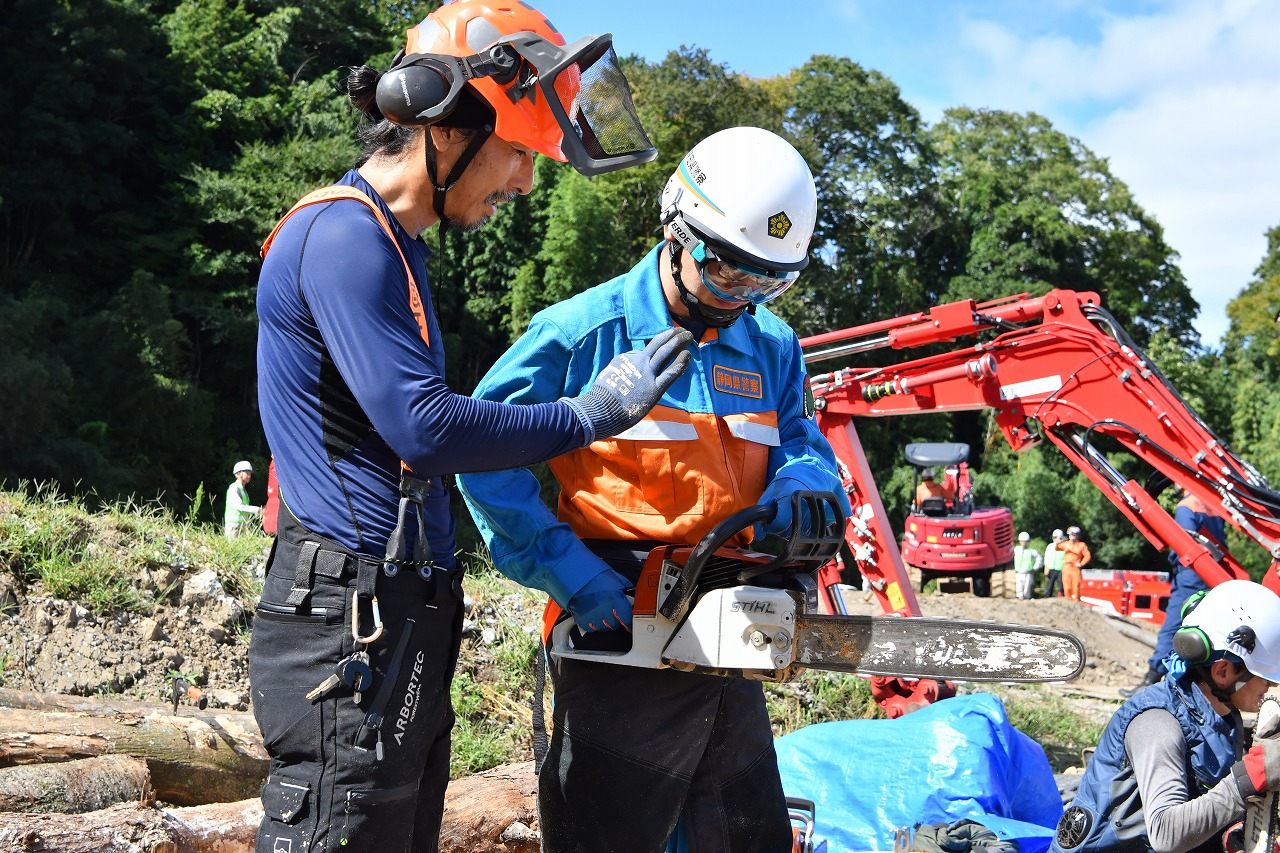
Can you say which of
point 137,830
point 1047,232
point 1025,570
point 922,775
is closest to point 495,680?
point 922,775

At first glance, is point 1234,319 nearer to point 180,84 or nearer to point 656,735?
point 180,84

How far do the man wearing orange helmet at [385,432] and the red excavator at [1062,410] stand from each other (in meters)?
5.40

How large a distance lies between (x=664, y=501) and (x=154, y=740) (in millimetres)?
2509

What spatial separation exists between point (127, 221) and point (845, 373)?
19.9 meters

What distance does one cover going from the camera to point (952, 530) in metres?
17.8

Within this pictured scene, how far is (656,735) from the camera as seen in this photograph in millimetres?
2639

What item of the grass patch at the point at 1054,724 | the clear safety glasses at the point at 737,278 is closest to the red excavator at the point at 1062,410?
the grass patch at the point at 1054,724

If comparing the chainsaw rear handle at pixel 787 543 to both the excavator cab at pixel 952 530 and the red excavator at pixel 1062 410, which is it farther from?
the excavator cab at pixel 952 530

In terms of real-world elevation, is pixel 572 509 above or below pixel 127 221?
below

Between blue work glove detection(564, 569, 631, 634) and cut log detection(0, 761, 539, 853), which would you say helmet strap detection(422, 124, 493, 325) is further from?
cut log detection(0, 761, 539, 853)

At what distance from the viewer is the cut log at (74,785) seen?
3359 mm

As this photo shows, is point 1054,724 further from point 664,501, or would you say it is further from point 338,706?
point 338,706

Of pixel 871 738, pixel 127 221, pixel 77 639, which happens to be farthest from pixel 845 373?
pixel 127 221

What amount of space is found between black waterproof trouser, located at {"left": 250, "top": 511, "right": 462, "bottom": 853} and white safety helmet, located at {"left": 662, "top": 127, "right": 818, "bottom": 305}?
1.10 m
